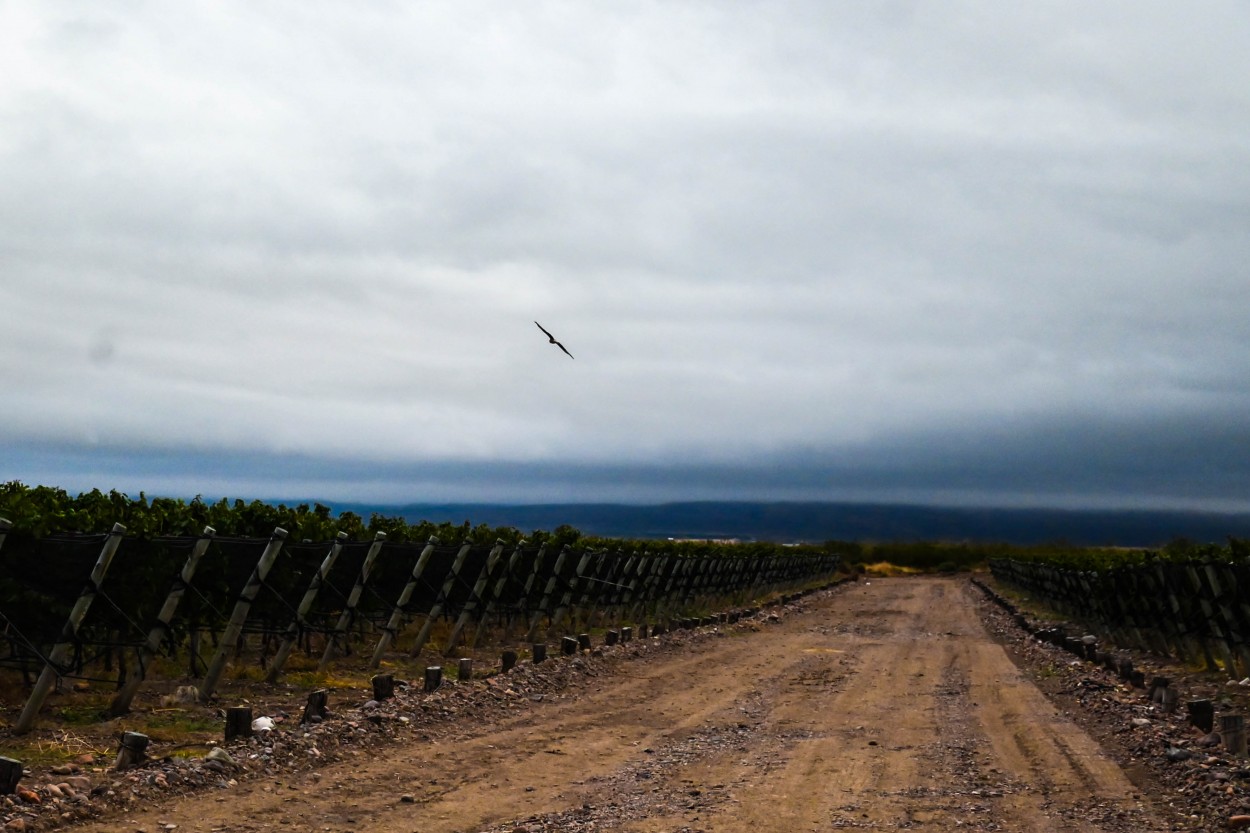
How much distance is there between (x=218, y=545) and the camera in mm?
16562

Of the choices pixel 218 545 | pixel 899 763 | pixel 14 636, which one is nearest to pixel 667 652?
pixel 218 545

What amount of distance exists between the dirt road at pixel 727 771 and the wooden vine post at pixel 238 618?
337 cm

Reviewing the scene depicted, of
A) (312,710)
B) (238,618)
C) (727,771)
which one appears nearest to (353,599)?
(238,618)

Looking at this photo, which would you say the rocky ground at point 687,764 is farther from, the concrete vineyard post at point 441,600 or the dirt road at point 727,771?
the concrete vineyard post at point 441,600

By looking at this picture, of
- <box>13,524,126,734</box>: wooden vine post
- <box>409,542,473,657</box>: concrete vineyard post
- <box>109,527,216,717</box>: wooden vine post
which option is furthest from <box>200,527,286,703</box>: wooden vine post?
<box>409,542,473,657</box>: concrete vineyard post

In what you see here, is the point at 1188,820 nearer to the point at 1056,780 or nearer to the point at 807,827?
the point at 1056,780

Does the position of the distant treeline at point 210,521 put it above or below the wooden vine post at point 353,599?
above

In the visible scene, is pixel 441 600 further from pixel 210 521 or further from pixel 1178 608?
pixel 1178 608

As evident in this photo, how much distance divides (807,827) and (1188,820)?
3.34 metres

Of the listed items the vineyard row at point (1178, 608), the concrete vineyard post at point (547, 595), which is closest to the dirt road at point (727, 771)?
the vineyard row at point (1178, 608)

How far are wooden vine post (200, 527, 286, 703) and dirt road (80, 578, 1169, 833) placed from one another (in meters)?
3.37

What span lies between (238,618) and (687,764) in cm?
637

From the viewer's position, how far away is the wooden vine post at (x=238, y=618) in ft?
47.3

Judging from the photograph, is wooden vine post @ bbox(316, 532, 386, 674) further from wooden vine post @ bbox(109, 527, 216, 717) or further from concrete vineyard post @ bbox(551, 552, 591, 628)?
concrete vineyard post @ bbox(551, 552, 591, 628)
